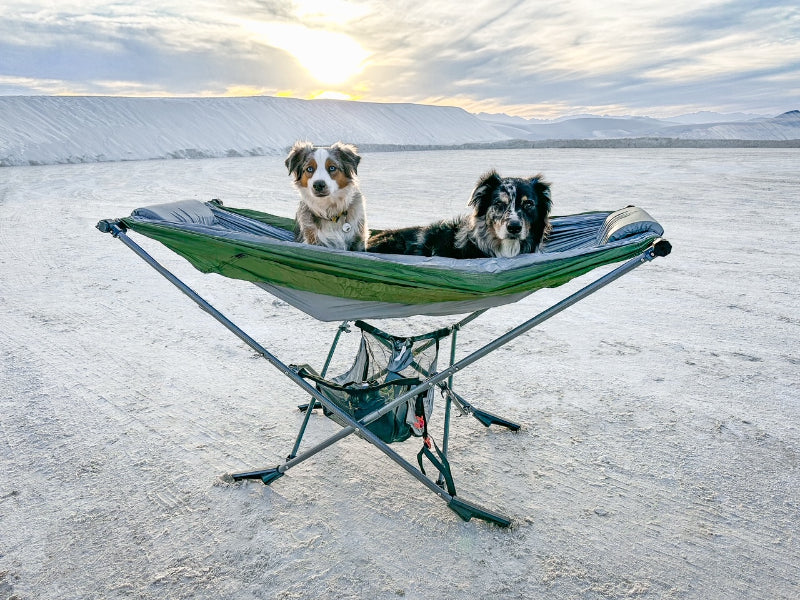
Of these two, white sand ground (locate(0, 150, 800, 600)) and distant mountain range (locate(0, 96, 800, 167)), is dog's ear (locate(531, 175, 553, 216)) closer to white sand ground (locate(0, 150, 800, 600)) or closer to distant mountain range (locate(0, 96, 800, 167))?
white sand ground (locate(0, 150, 800, 600))

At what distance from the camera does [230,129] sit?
155ft

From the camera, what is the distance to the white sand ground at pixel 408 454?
207 centimetres

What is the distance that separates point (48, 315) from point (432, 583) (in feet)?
13.1

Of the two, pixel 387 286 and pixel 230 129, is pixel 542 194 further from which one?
pixel 230 129

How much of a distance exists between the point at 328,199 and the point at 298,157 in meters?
0.41

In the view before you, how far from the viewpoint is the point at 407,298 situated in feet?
6.85

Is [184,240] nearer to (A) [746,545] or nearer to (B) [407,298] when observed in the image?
(B) [407,298]

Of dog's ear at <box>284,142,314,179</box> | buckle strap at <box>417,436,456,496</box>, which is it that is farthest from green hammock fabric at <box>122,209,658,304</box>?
dog's ear at <box>284,142,314,179</box>

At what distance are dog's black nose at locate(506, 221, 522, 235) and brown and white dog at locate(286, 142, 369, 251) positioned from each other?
1.01m

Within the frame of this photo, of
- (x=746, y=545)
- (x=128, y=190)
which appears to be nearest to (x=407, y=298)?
(x=746, y=545)

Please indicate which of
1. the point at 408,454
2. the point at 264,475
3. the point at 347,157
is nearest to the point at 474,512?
the point at 408,454

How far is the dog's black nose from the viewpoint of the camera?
272 centimetres

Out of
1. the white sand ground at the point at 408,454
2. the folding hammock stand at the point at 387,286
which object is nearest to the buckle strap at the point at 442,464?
the folding hammock stand at the point at 387,286

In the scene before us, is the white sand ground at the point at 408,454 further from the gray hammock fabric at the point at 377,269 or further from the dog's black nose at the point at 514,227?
the dog's black nose at the point at 514,227
